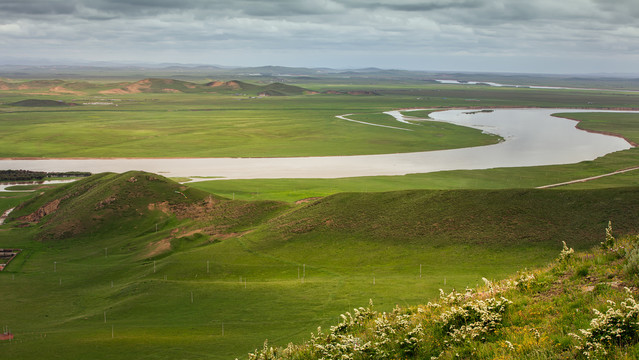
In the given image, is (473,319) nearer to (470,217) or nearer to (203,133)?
(470,217)

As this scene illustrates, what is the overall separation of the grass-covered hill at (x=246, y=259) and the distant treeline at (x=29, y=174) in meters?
22.4

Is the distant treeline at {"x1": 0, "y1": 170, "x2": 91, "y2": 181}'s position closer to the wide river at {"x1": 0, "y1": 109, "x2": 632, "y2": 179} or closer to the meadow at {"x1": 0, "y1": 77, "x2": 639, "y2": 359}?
the wide river at {"x1": 0, "y1": 109, "x2": 632, "y2": 179}

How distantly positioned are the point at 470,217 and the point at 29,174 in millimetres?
65904

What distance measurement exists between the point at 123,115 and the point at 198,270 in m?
126

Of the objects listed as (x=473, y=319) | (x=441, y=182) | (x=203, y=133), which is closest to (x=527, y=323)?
(x=473, y=319)

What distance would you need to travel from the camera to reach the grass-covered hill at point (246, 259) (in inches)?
1044

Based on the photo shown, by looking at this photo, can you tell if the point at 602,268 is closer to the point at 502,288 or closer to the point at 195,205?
the point at 502,288

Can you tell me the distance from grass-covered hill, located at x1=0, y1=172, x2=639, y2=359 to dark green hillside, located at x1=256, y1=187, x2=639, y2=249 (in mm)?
147

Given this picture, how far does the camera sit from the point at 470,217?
39.8m

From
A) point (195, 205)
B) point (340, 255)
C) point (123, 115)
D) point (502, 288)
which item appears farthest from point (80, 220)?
point (123, 115)

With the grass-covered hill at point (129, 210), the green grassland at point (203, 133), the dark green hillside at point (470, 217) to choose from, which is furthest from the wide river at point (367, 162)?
the dark green hillside at point (470, 217)

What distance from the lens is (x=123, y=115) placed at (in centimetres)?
14988

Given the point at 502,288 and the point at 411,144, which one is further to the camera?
the point at 411,144

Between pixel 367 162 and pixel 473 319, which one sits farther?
pixel 367 162
